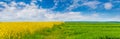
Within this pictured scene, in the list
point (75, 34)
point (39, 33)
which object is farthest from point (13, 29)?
point (75, 34)

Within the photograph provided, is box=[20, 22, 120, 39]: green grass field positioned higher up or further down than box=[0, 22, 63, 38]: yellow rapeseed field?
further down

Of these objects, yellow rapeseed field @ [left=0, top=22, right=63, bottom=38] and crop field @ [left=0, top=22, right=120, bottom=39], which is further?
crop field @ [left=0, top=22, right=120, bottom=39]

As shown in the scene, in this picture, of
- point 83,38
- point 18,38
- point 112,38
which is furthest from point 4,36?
point 112,38

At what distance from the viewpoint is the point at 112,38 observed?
18.5 m

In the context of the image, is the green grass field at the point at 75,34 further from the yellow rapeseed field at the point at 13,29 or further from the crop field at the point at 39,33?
the yellow rapeseed field at the point at 13,29

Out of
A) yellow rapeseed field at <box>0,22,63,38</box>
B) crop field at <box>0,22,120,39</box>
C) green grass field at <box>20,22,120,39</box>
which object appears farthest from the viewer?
green grass field at <box>20,22,120,39</box>

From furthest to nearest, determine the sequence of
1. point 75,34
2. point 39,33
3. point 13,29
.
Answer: point 75,34
point 39,33
point 13,29

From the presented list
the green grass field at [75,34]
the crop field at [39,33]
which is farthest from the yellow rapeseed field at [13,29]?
the green grass field at [75,34]

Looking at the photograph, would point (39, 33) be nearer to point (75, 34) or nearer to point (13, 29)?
point (75, 34)

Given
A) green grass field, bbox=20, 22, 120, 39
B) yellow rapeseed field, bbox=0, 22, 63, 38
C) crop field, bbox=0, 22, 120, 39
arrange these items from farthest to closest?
green grass field, bbox=20, 22, 120, 39 < crop field, bbox=0, 22, 120, 39 < yellow rapeseed field, bbox=0, 22, 63, 38

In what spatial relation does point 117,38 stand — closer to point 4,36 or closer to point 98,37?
point 98,37

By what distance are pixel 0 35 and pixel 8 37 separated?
33.0 inches

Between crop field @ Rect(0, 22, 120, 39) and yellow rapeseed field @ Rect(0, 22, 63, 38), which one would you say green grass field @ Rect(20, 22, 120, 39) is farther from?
yellow rapeseed field @ Rect(0, 22, 63, 38)

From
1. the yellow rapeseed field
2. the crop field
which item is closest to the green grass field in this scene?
the crop field
